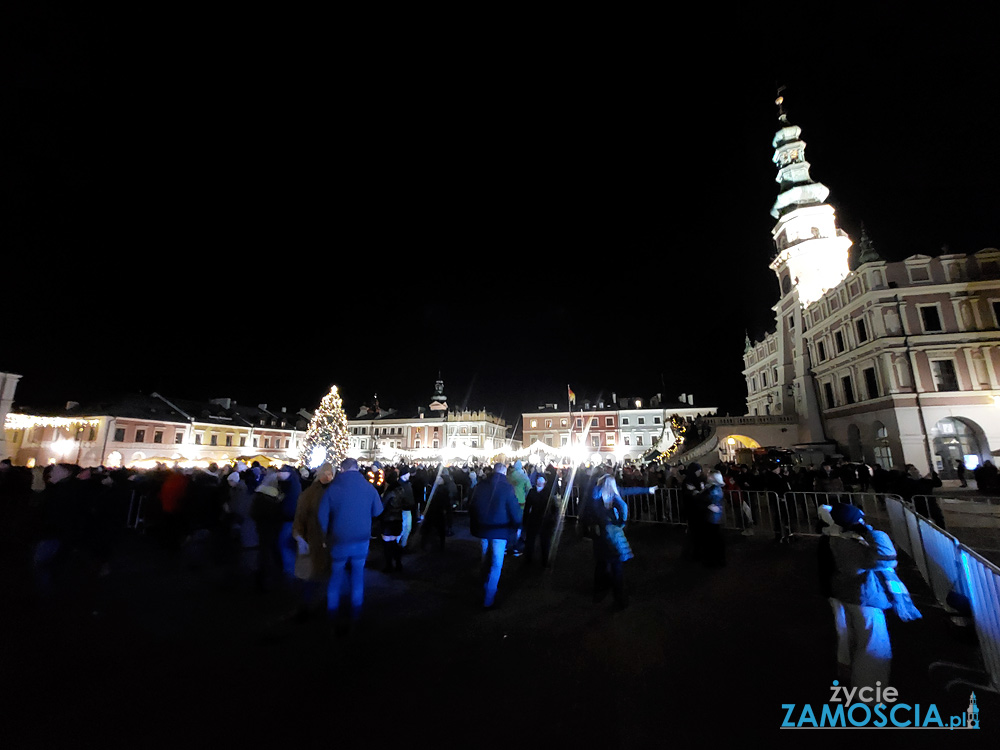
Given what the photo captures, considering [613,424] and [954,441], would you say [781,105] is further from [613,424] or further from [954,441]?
[613,424]

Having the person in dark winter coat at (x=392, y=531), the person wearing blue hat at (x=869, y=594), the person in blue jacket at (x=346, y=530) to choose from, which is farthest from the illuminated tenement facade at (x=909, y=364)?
the person in blue jacket at (x=346, y=530)

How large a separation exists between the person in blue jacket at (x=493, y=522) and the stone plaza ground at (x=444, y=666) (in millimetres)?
413

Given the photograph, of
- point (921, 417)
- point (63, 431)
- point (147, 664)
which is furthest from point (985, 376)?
point (63, 431)

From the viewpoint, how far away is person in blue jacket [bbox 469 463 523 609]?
20.1 feet

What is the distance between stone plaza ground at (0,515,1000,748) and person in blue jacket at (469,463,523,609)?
1.36 ft

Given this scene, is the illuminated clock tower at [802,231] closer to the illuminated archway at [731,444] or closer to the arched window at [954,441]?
the illuminated archway at [731,444]

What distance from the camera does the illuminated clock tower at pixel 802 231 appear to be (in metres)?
36.1

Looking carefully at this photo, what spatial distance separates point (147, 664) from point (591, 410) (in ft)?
232

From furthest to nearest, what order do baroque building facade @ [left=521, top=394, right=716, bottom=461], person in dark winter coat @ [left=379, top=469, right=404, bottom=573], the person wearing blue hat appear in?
baroque building facade @ [left=521, top=394, right=716, bottom=461] < person in dark winter coat @ [left=379, top=469, right=404, bottom=573] < the person wearing blue hat

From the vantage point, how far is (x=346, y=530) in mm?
5074

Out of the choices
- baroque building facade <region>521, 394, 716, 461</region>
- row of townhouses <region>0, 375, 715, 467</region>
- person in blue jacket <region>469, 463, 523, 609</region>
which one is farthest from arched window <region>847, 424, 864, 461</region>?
baroque building facade <region>521, 394, 716, 461</region>

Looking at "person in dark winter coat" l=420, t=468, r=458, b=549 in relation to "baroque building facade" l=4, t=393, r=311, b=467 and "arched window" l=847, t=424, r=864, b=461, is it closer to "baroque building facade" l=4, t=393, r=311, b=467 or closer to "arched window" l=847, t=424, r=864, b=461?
"arched window" l=847, t=424, r=864, b=461

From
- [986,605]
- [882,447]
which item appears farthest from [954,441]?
[986,605]

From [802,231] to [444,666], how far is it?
4485cm
